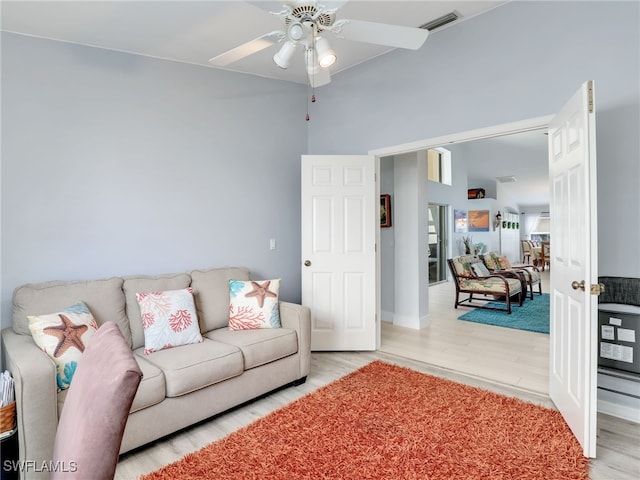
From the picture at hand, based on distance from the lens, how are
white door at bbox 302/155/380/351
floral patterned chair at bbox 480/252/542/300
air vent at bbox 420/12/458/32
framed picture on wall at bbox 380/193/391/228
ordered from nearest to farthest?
air vent at bbox 420/12/458/32, white door at bbox 302/155/380/351, framed picture on wall at bbox 380/193/391/228, floral patterned chair at bbox 480/252/542/300

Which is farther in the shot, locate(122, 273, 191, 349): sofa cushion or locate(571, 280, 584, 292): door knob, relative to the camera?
locate(122, 273, 191, 349): sofa cushion

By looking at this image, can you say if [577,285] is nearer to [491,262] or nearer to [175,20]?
[175,20]

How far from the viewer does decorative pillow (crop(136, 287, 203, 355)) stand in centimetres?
248

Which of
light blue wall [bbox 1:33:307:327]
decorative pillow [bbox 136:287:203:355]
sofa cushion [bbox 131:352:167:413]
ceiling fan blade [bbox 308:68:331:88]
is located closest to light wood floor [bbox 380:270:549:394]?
light blue wall [bbox 1:33:307:327]

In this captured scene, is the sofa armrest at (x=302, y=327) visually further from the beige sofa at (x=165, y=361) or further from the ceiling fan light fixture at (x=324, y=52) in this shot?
the ceiling fan light fixture at (x=324, y=52)

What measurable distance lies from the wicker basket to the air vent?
142 inches

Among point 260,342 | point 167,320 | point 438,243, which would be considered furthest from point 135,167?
point 438,243

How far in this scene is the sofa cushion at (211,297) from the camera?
295 cm

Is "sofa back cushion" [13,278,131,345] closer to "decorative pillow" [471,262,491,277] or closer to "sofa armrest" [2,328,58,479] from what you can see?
"sofa armrest" [2,328,58,479]

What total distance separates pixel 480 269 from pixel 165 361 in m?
5.46

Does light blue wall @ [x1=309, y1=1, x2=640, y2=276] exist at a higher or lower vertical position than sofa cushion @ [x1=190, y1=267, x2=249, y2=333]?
higher

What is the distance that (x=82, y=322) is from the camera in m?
2.19

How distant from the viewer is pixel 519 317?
16.7 ft

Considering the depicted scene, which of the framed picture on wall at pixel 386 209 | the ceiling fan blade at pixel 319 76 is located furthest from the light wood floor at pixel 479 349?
the ceiling fan blade at pixel 319 76
